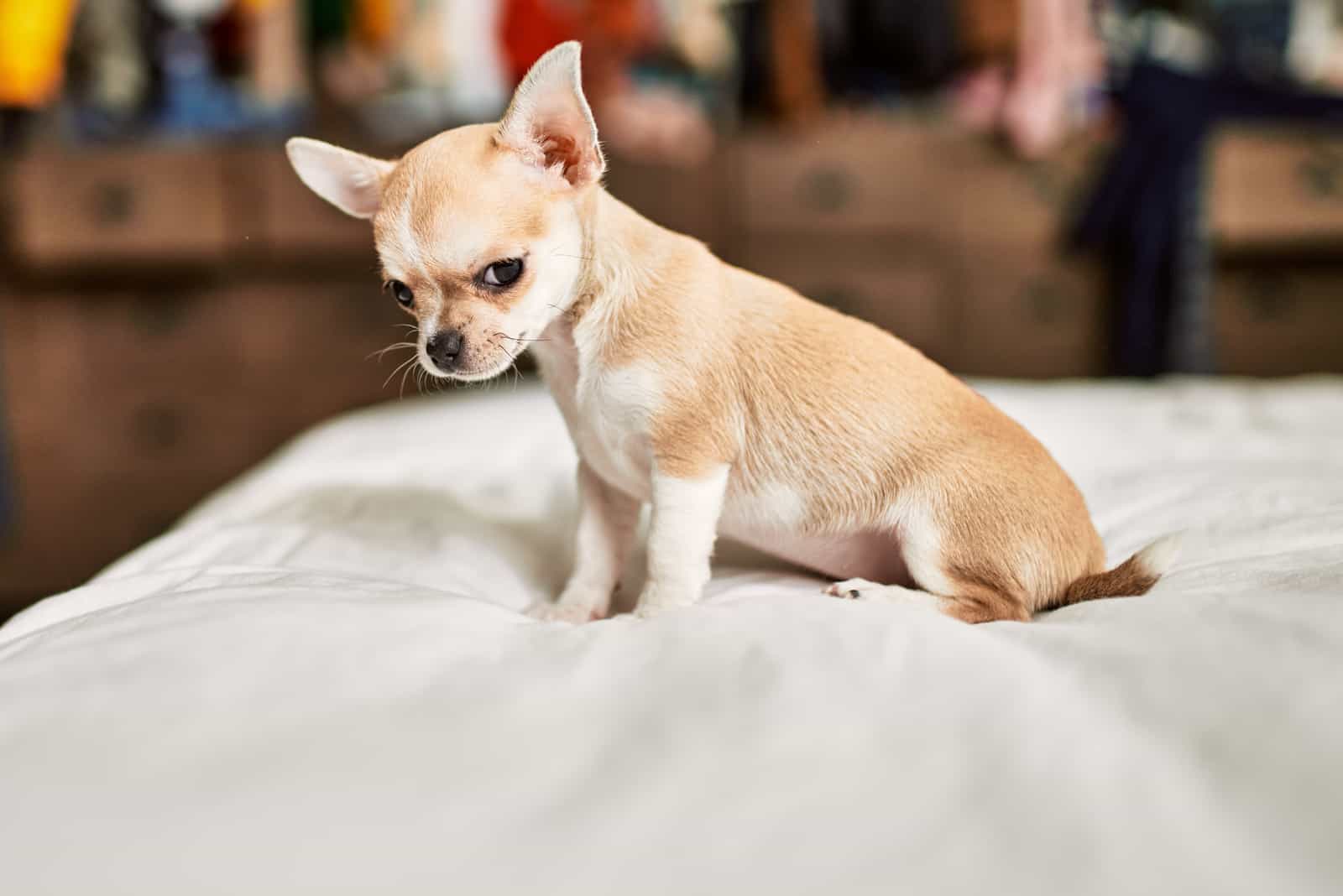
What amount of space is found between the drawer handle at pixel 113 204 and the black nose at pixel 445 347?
5.93ft

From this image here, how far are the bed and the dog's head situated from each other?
196 mm

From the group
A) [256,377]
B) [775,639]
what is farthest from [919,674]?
[256,377]

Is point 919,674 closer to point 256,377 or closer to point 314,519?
point 314,519

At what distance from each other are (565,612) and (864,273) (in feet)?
5.40

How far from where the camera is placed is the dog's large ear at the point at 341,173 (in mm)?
752

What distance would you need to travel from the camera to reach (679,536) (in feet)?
2.35

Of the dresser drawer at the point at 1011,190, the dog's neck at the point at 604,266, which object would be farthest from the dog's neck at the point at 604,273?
the dresser drawer at the point at 1011,190

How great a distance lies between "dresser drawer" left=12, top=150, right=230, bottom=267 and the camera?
2.12m

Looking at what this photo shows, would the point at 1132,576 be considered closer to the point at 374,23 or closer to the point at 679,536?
the point at 679,536

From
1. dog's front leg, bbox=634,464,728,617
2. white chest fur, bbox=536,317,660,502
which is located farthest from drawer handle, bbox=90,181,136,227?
dog's front leg, bbox=634,464,728,617

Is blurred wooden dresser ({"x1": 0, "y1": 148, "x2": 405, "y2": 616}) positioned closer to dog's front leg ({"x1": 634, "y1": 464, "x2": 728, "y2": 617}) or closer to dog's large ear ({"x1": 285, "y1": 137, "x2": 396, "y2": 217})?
dog's large ear ({"x1": 285, "y1": 137, "x2": 396, "y2": 217})

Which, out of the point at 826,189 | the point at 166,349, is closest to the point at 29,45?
the point at 166,349

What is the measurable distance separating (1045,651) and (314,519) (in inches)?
25.9

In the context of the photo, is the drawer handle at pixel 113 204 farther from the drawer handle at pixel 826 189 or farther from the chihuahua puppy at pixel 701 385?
the chihuahua puppy at pixel 701 385
